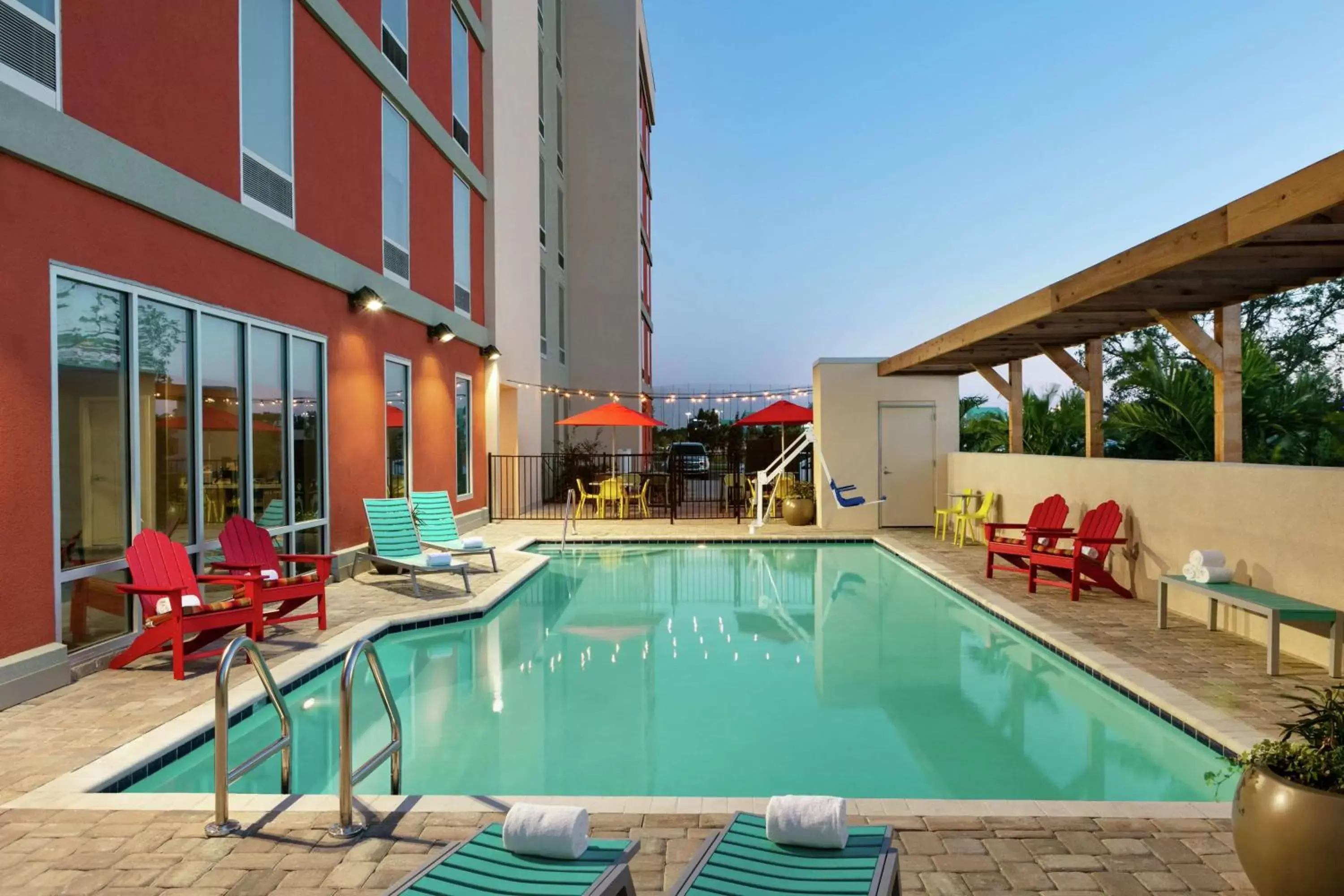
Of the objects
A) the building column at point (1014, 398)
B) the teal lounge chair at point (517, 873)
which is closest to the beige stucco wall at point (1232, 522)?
the building column at point (1014, 398)

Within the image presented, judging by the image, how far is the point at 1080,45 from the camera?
23.5 m

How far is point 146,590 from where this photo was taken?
5324mm

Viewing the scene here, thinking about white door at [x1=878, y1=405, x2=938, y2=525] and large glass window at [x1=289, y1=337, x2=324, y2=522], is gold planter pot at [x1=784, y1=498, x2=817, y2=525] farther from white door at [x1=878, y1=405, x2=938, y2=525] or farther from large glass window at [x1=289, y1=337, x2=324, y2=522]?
large glass window at [x1=289, y1=337, x2=324, y2=522]

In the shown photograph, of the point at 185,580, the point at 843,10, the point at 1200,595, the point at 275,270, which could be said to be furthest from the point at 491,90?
the point at 843,10

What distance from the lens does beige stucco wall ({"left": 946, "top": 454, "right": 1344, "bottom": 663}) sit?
18.9 feet

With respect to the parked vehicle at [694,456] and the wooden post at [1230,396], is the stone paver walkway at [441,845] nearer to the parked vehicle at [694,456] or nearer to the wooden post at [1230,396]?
the wooden post at [1230,396]

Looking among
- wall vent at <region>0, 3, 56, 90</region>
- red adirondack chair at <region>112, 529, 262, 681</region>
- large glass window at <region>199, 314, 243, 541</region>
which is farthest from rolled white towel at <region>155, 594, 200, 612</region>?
wall vent at <region>0, 3, 56, 90</region>

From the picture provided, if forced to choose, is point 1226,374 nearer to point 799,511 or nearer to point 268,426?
point 799,511

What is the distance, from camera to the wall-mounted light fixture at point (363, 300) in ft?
32.0

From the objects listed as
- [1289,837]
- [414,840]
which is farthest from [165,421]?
[1289,837]

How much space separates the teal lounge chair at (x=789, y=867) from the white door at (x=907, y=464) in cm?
1207

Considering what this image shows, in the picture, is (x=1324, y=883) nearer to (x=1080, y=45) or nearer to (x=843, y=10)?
(x=1080, y=45)

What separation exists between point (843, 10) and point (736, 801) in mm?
36951

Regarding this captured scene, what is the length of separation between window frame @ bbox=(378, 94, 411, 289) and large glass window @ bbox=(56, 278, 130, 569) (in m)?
5.14
